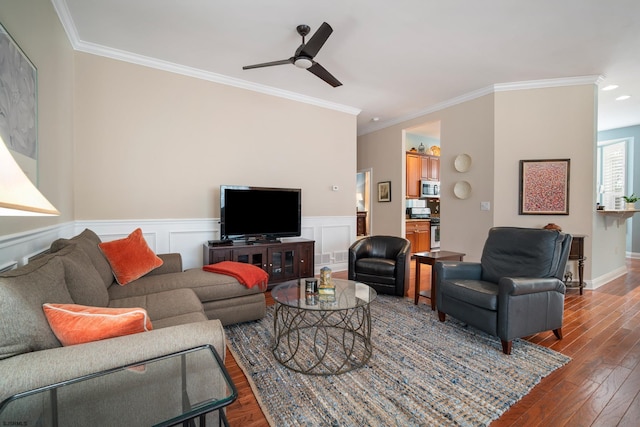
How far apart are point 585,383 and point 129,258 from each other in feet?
11.6

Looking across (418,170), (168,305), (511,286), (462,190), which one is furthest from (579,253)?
(168,305)

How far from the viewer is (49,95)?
2.34 meters

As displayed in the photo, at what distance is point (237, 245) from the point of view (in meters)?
3.58

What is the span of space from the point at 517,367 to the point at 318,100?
4.22 m

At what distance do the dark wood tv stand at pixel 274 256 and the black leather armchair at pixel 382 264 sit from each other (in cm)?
69

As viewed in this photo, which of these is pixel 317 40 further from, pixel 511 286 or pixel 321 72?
pixel 511 286

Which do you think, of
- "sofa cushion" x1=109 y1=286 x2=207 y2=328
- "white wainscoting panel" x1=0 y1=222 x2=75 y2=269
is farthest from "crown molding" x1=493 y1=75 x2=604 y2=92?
"white wainscoting panel" x1=0 y1=222 x2=75 y2=269

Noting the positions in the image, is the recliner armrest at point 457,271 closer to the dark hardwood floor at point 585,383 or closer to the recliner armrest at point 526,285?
the recliner armrest at point 526,285

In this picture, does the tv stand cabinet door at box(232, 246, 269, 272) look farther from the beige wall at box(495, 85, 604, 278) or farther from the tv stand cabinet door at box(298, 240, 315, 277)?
the beige wall at box(495, 85, 604, 278)

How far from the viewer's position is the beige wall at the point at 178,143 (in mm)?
3229

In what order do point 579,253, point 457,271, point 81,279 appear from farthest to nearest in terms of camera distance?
point 579,253, point 457,271, point 81,279

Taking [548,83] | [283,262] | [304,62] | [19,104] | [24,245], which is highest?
[548,83]

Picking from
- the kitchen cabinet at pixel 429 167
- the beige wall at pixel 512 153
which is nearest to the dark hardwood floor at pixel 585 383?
the beige wall at pixel 512 153

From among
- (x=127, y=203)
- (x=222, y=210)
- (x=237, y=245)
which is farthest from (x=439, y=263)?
(x=127, y=203)
